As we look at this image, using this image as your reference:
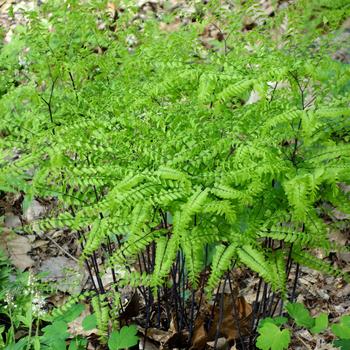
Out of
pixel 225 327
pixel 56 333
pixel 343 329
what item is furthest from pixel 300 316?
pixel 56 333

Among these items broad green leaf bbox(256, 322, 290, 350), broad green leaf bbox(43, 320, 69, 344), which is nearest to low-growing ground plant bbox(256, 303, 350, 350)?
broad green leaf bbox(256, 322, 290, 350)

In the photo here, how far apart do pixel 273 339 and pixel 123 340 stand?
0.79 meters

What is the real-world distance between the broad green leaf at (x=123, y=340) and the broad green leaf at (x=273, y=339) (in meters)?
0.67

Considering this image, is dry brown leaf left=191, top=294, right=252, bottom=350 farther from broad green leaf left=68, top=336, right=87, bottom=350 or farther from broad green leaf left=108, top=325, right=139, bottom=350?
broad green leaf left=68, top=336, right=87, bottom=350

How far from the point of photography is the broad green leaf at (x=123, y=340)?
2689mm

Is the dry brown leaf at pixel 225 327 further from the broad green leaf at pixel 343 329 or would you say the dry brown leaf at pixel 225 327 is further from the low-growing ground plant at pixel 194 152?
the broad green leaf at pixel 343 329

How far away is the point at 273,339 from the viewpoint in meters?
2.38

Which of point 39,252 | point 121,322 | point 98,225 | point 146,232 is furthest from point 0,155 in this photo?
point 39,252

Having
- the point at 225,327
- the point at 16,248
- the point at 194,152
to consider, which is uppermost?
the point at 194,152

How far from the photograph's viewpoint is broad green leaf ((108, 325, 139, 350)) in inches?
106

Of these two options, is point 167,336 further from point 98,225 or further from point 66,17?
point 66,17

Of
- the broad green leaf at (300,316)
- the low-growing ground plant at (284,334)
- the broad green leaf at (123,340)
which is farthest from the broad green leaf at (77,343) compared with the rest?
the broad green leaf at (300,316)

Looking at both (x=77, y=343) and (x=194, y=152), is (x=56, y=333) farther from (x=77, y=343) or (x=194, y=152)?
(x=194, y=152)

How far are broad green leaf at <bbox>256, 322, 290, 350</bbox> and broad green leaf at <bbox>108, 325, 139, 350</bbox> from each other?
2.21ft
